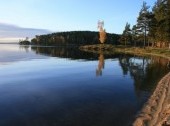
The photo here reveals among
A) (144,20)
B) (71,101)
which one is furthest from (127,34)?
(71,101)

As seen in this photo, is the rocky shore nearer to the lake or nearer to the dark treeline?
the lake

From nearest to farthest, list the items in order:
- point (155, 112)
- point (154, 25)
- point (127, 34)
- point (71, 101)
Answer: point (155, 112) < point (71, 101) < point (154, 25) < point (127, 34)

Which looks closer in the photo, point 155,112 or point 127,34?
point 155,112

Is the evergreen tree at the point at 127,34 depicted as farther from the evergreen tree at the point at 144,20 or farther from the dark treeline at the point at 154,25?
the evergreen tree at the point at 144,20

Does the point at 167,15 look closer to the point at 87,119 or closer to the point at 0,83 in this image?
the point at 0,83

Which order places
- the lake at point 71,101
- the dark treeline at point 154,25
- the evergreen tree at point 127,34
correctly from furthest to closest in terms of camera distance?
the evergreen tree at point 127,34 → the dark treeline at point 154,25 → the lake at point 71,101

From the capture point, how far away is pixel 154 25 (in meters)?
96.5

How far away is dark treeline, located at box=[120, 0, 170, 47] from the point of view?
7919cm

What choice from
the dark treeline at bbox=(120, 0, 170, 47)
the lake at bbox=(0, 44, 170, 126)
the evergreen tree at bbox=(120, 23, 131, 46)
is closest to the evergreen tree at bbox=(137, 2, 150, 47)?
the dark treeline at bbox=(120, 0, 170, 47)

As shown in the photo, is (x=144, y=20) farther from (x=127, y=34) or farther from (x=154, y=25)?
(x=127, y=34)

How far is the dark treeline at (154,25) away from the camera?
7919 cm

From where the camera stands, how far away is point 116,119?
1717 centimetres

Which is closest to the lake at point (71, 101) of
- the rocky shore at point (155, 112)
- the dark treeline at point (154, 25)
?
the rocky shore at point (155, 112)

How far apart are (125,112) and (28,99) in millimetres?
7810
